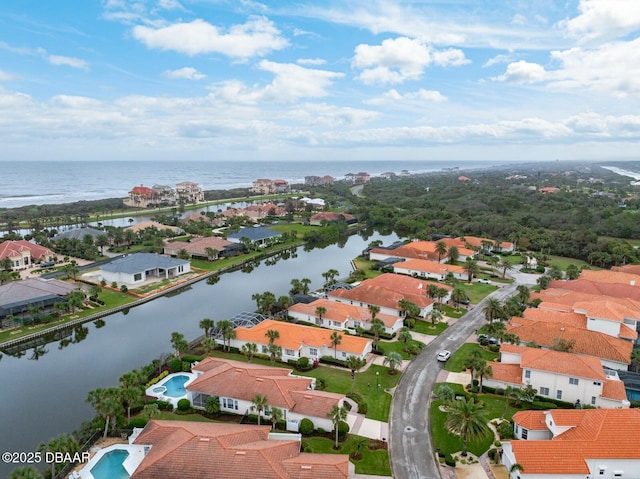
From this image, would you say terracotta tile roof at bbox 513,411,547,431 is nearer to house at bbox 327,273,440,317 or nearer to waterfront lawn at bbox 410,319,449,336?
waterfront lawn at bbox 410,319,449,336

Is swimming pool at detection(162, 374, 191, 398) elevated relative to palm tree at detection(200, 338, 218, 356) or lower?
lower

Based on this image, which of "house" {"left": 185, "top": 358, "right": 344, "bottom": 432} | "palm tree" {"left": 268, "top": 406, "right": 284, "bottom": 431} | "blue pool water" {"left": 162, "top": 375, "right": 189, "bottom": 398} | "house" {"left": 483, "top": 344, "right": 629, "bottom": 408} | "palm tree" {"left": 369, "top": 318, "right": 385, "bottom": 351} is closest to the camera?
"palm tree" {"left": 268, "top": 406, "right": 284, "bottom": 431}

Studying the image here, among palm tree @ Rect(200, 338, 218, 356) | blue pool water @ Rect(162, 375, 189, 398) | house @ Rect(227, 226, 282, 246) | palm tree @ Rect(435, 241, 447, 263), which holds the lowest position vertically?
blue pool water @ Rect(162, 375, 189, 398)

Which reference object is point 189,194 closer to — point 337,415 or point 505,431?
point 337,415

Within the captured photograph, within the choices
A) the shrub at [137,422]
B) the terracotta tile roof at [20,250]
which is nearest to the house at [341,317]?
the shrub at [137,422]

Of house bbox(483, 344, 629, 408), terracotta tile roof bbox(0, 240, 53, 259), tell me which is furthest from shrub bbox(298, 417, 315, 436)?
terracotta tile roof bbox(0, 240, 53, 259)

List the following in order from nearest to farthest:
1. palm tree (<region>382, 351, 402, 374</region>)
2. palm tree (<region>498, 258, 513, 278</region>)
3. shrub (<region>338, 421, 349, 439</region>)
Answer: shrub (<region>338, 421, 349, 439</region>) < palm tree (<region>382, 351, 402, 374</region>) < palm tree (<region>498, 258, 513, 278</region>)

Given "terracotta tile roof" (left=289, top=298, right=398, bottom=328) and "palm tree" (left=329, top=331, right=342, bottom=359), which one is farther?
"terracotta tile roof" (left=289, top=298, right=398, bottom=328)
